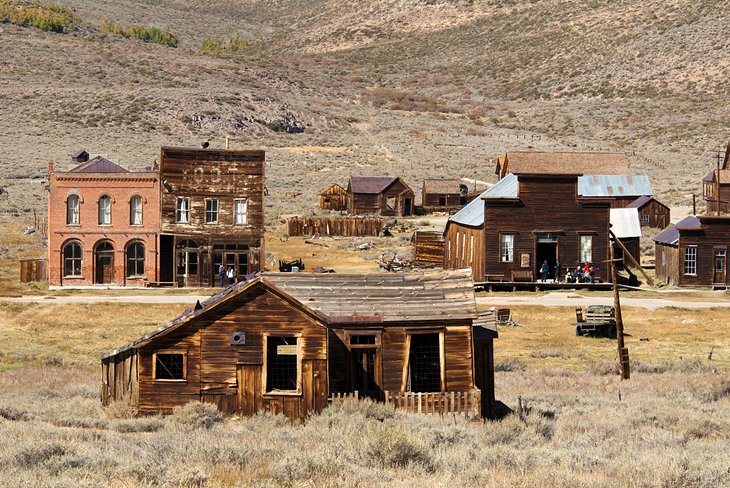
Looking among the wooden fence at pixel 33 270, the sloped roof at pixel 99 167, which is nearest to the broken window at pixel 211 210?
the sloped roof at pixel 99 167

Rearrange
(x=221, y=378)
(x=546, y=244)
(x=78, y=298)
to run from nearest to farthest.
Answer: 1. (x=221, y=378)
2. (x=78, y=298)
3. (x=546, y=244)

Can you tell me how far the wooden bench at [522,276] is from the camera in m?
46.8

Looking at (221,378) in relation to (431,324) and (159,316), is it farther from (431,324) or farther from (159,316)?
(159,316)

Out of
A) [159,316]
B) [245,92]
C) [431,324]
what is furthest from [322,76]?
[431,324]

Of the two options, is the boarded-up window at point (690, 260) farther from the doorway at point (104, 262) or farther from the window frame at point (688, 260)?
the doorway at point (104, 262)

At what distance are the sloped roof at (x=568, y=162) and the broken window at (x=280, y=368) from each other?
47.6m

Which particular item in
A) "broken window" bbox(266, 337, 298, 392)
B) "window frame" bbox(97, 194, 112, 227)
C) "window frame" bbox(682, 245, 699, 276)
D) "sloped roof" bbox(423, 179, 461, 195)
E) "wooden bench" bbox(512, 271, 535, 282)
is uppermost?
"sloped roof" bbox(423, 179, 461, 195)

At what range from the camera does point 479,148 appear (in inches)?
4719

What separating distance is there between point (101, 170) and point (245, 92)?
91413 mm

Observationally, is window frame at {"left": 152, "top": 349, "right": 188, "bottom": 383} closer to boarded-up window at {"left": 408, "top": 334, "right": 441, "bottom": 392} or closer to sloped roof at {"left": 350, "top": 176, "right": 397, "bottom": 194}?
boarded-up window at {"left": 408, "top": 334, "right": 441, "bottom": 392}

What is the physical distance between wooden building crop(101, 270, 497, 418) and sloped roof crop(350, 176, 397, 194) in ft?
198

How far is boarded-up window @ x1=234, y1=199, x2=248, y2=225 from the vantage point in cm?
4778

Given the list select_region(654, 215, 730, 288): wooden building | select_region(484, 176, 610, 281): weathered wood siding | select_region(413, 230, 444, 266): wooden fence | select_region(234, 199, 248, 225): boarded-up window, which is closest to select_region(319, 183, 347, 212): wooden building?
select_region(413, 230, 444, 266): wooden fence

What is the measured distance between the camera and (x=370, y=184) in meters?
82.8
